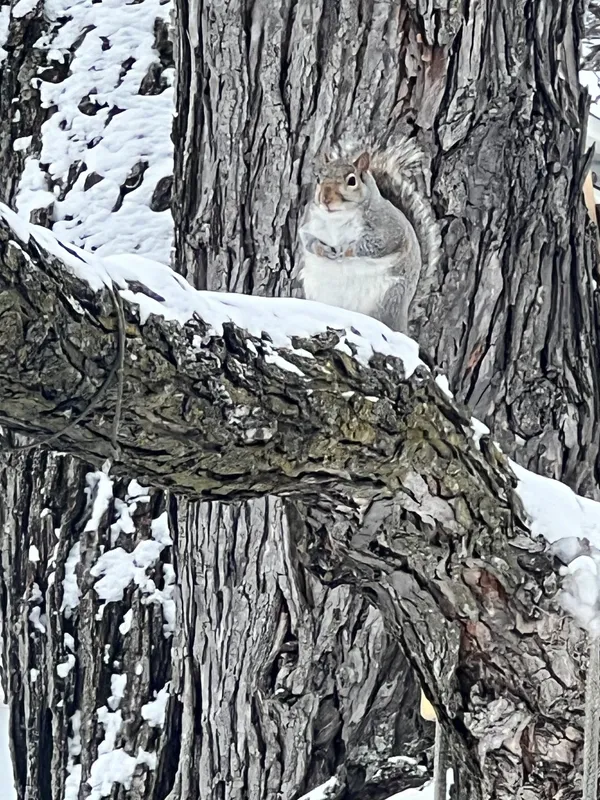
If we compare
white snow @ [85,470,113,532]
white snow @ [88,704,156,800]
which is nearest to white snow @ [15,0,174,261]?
white snow @ [85,470,113,532]

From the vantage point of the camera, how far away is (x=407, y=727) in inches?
87.7

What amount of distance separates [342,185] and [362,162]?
0.06 meters

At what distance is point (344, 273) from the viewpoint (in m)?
2.08

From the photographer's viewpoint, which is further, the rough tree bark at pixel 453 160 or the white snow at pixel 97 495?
the white snow at pixel 97 495

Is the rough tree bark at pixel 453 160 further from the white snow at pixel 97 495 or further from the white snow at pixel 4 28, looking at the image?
the white snow at pixel 4 28

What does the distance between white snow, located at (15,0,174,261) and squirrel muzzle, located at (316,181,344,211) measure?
0.80m

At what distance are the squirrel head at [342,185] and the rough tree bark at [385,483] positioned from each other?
60 centimetres

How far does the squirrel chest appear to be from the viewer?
6.69ft

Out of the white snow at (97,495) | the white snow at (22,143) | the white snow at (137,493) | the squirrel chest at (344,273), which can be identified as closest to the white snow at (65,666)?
the white snow at (97,495)

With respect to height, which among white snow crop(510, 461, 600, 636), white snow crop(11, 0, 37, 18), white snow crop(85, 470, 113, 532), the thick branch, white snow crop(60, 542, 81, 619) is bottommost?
white snow crop(60, 542, 81, 619)

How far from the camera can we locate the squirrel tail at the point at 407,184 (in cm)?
199

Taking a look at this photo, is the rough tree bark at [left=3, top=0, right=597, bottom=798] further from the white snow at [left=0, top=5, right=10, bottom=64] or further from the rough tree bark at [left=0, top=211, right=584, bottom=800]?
the white snow at [left=0, top=5, right=10, bottom=64]

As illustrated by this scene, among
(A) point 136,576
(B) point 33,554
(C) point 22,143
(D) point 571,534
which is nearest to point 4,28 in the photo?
(C) point 22,143

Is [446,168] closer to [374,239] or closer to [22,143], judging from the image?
[374,239]
